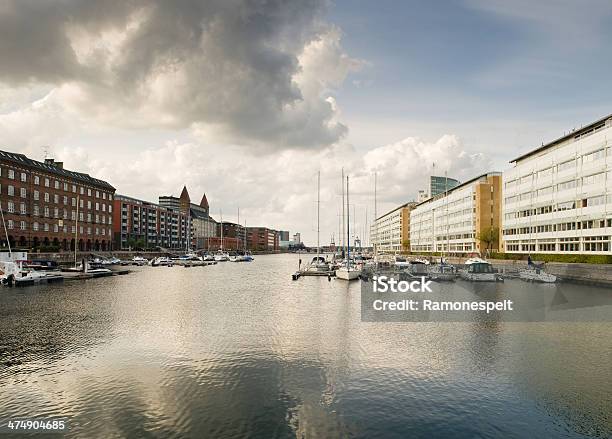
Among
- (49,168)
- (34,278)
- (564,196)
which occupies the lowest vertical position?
(34,278)

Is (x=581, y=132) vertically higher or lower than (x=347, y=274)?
higher

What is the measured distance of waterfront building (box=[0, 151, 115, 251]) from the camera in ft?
386

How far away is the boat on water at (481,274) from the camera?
77000mm

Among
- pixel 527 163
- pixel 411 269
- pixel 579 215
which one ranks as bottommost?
pixel 411 269

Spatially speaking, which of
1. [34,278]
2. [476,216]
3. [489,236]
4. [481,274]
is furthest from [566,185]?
[34,278]

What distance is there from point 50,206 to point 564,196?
13659 cm

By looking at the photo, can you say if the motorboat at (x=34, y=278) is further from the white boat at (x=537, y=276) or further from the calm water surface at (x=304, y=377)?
the white boat at (x=537, y=276)

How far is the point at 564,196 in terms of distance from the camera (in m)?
95.2

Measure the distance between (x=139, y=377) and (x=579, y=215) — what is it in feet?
305

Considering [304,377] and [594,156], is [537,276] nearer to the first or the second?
[594,156]

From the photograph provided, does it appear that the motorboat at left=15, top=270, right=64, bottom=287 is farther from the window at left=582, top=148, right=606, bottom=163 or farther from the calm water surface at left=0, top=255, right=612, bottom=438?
the window at left=582, top=148, right=606, bottom=163

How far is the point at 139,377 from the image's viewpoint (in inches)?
875

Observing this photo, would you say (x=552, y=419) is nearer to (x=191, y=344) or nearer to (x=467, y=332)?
(x=467, y=332)

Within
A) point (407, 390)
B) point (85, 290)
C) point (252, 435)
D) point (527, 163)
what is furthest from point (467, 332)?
point (527, 163)
